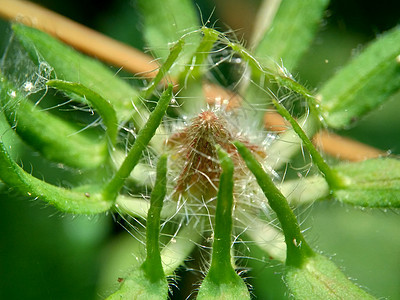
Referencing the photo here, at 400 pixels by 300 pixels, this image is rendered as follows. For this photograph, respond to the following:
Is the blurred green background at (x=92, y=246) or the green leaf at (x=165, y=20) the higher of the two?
the green leaf at (x=165, y=20)

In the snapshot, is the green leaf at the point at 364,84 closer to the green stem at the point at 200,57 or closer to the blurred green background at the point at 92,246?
the blurred green background at the point at 92,246

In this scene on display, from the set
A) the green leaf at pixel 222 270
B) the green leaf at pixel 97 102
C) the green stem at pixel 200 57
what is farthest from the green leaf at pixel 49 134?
the green leaf at pixel 222 270

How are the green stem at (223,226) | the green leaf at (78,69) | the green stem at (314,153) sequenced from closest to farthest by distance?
the green stem at (223,226), the green stem at (314,153), the green leaf at (78,69)

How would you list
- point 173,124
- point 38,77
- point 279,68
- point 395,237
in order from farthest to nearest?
1. point 395,237
2. point 173,124
3. point 279,68
4. point 38,77

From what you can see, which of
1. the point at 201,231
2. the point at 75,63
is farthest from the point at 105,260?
the point at 75,63

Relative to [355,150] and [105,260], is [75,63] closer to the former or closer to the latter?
[105,260]
